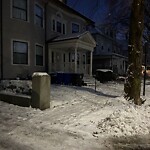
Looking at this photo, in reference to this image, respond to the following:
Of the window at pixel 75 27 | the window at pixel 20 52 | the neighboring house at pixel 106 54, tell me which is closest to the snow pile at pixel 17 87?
the window at pixel 20 52

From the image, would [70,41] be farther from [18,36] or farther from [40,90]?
[40,90]

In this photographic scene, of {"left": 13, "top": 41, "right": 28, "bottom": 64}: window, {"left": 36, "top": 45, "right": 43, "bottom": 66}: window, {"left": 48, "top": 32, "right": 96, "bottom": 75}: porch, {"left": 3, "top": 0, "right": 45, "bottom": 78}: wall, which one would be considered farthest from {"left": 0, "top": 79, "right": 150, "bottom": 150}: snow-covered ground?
{"left": 48, "top": 32, "right": 96, "bottom": 75}: porch

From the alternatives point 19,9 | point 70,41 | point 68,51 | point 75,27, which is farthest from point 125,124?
point 75,27

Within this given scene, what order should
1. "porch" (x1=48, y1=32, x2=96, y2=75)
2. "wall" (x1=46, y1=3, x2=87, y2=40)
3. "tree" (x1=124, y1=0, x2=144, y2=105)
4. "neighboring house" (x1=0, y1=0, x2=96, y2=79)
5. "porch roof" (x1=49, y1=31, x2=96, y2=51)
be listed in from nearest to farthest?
"tree" (x1=124, y1=0, x2=144, y2=105)
"neighboring house" (x1=0, y1=0, x2=96, y2=79)
"porch roof" (x1=49, y1=31, x2=96, y2=51)
"porch" (x1=48, y1=32, x2=96, y2=75)
"wall" (x1=46, y1=3, x2=87, y2=40)

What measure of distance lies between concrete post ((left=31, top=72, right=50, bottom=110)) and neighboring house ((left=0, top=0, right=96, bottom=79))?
851 centimetres

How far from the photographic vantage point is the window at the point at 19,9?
18000mm

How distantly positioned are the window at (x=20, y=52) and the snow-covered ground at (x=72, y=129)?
9193 millimetres

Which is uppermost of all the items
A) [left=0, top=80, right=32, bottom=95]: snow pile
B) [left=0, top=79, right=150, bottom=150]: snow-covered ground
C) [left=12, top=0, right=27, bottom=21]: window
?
[left=12, top=0, right=27, bottom=21]: window

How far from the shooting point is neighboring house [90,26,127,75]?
3697cm

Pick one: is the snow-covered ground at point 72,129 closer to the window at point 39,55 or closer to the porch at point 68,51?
the window at point 39,55

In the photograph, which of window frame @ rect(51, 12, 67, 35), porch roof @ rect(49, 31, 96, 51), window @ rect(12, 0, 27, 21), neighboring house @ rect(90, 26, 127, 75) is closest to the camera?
window @ rect(12, 0, 27, 21)

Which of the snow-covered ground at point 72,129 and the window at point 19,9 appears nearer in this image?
the snow-covered ground at point 72,129

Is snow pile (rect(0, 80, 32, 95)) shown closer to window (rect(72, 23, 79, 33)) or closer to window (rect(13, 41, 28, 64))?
window (rect(13, 41, 28, 64))

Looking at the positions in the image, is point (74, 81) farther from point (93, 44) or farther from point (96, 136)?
point (96, 136)
